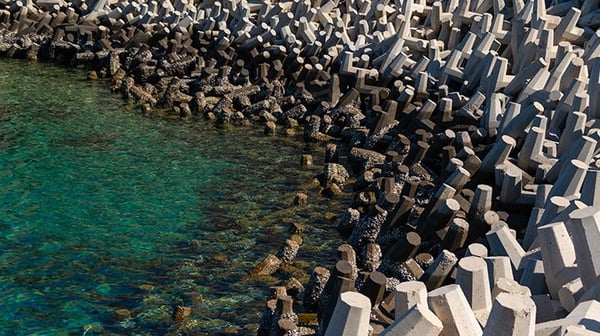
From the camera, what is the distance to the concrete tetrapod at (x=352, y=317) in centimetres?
455

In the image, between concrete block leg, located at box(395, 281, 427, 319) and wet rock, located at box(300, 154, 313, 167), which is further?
wet rock, located at box(300, 154, 313, 167)

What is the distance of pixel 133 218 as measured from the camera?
35.6 ft

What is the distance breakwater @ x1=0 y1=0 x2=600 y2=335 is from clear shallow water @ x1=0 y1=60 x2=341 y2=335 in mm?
516

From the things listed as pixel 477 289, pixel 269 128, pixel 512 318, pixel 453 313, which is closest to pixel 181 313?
pixel 477 289

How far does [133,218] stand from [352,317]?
6.87 m

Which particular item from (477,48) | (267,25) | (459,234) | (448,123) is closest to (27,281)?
(459,234)

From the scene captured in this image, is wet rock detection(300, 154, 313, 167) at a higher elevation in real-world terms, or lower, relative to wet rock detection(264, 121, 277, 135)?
lower

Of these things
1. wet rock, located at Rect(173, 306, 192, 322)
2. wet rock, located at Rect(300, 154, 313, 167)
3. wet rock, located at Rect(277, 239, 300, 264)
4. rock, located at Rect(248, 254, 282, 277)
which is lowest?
wet rock, located at Rect(173, 306, 192, 322)

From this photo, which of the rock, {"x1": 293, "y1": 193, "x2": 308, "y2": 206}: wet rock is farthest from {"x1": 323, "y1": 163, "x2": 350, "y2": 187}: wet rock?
the rock

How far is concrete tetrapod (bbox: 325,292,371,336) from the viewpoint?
4551mm

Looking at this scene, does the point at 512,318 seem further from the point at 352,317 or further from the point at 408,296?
the point at 352,317

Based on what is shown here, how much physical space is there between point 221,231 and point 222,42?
848cm

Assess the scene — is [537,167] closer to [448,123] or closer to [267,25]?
[448,123]

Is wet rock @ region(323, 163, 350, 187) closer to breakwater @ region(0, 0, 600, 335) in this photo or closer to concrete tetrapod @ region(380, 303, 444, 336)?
breakwater @ region(0, 0, 600, 335)
